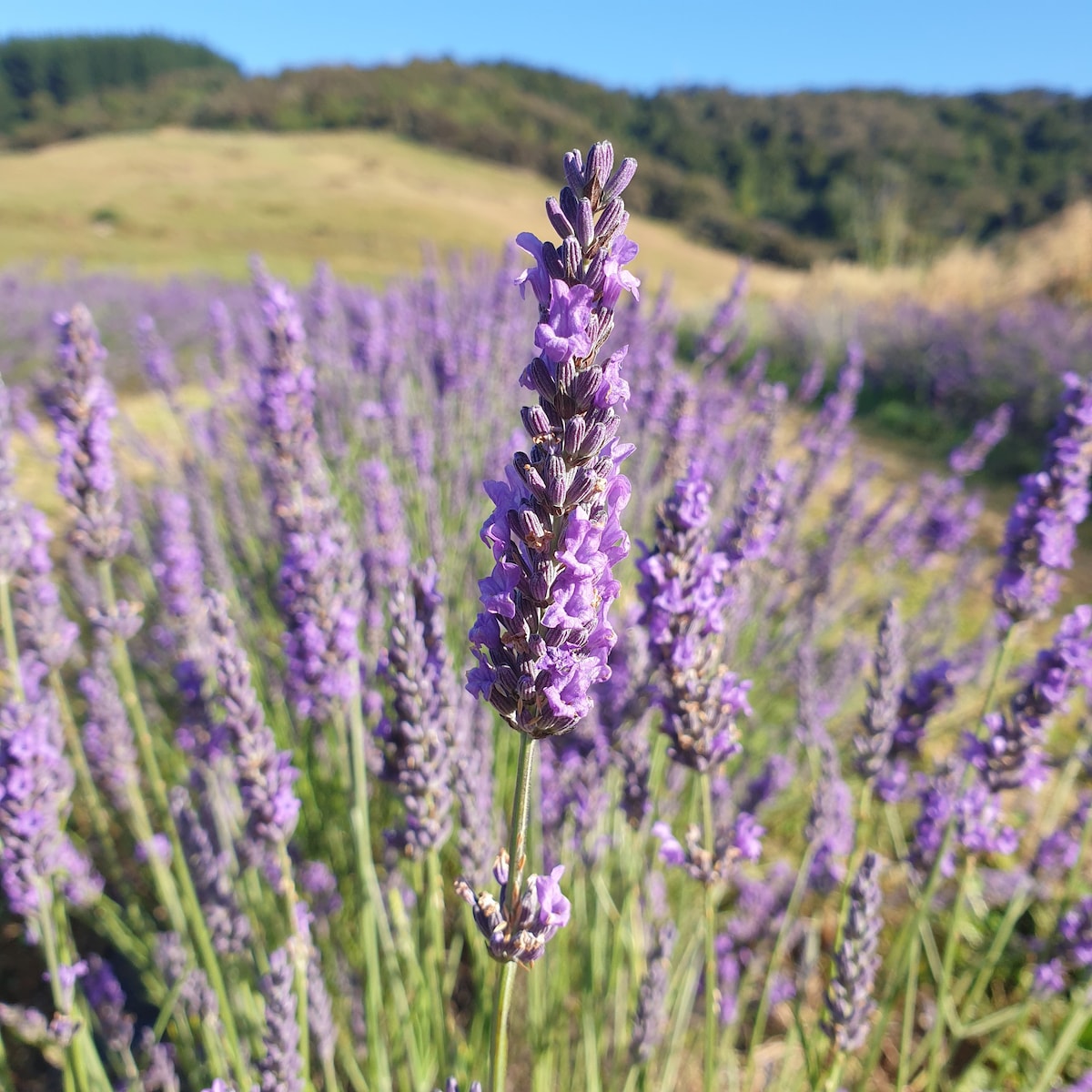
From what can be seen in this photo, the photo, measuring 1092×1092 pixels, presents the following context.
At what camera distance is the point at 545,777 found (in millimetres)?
1950

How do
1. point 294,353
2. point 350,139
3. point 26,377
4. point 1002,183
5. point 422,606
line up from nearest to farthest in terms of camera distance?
point 422,606 → point 294,353 → point 26,377 → point 1002,183 → point 350,139

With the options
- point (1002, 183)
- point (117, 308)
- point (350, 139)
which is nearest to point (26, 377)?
point (117, 308)

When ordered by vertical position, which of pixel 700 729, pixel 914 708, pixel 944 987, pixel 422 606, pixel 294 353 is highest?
pixel 294 353

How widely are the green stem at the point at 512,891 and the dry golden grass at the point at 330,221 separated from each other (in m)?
16.7

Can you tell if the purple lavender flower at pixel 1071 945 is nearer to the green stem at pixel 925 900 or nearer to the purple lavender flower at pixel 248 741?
the green stem at pixel 925 900

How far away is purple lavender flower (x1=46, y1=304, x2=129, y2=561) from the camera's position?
1832 mm

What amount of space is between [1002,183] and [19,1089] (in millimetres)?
58259

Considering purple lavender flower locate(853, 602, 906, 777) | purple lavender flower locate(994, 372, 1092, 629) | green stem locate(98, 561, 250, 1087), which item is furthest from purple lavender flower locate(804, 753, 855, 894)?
green stem locate(98, 561, 250, 1087)

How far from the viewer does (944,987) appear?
5.38 feet

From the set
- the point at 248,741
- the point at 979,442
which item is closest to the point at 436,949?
the point at 248,741

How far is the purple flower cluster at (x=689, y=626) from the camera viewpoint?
1.28 meters

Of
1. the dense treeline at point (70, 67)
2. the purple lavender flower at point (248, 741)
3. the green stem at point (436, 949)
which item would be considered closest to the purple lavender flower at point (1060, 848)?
the green stem at point (436, 949)

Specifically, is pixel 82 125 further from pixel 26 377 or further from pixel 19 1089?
pixel 19 1089

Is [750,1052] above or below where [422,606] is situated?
below
